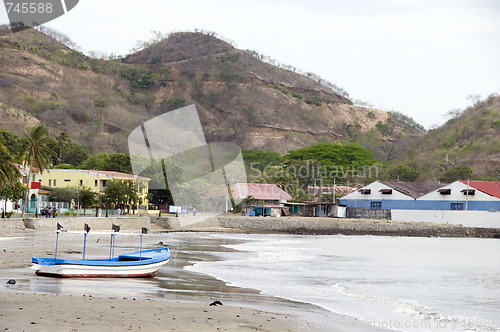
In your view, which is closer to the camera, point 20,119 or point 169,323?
point 169,323

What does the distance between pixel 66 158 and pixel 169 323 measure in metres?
106

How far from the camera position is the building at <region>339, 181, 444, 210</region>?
270 ft

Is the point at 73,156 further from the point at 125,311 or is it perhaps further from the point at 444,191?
the point at 125,311

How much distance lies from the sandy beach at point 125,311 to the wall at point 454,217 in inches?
2495

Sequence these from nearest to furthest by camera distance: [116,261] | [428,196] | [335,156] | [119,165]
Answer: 1. [116,261]
2. [428,196]
3. [119,165]
4. [335,156]

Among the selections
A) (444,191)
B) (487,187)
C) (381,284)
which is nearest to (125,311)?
(381,284)

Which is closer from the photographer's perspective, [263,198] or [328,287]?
[328,287]

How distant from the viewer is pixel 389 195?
83.4 m

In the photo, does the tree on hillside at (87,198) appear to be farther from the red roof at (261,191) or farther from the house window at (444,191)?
the house window at (444,191)

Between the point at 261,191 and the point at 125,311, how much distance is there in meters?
76.1

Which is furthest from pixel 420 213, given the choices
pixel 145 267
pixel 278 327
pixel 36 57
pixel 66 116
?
pixel 36 57

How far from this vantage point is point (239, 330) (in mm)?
11711

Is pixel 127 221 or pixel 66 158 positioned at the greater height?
pixel 66 158

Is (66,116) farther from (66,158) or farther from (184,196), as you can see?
(184,196)
